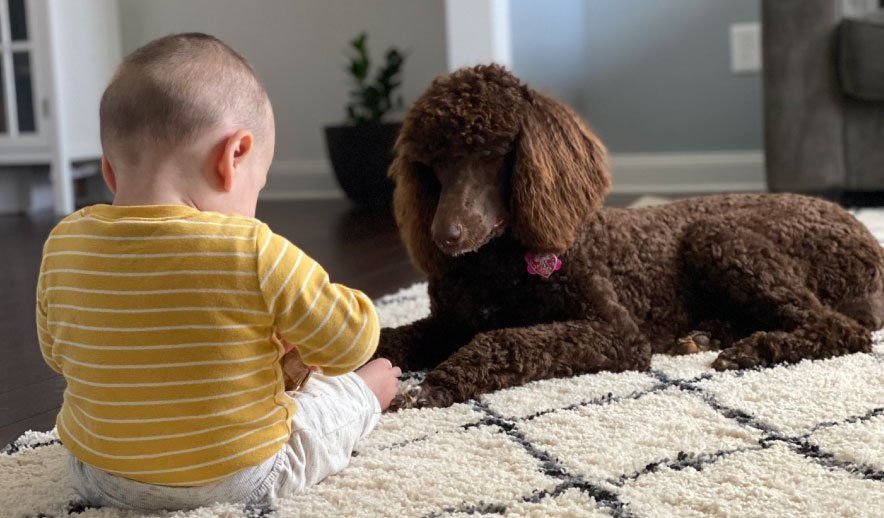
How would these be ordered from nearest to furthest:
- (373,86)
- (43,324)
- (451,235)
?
(43,324) < (451,235) < (373,86)

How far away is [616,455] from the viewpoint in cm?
125

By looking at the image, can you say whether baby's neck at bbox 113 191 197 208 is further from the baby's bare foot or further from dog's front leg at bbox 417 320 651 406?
dog's front leg at bbox 417 320 651 406

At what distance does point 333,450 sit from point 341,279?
1.60 meters

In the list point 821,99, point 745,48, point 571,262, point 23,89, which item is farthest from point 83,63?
point 571,262

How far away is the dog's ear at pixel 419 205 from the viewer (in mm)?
1732

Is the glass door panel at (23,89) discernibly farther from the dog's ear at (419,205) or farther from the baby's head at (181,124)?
the baby's head at (181,124)

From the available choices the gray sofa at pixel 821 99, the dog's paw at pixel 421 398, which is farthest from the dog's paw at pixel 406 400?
the gray sofa at pixel 821 99

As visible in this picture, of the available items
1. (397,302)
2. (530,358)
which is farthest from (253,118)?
(397,302)

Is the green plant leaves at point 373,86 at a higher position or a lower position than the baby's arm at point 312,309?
higher

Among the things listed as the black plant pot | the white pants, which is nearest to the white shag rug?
the white pants

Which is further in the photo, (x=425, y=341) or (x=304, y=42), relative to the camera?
(x=304, y=42)

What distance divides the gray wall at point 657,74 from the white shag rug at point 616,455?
3253 millimetres

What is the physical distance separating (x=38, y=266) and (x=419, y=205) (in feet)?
6.47

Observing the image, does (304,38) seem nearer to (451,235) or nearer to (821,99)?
(821,99)
